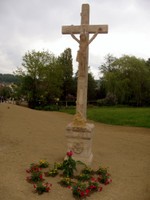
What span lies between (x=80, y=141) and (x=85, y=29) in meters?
3.89

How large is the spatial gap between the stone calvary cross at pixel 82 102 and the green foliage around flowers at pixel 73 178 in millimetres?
501

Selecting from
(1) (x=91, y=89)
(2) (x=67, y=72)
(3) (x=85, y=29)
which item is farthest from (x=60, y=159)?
(1) (x=91, y=89)

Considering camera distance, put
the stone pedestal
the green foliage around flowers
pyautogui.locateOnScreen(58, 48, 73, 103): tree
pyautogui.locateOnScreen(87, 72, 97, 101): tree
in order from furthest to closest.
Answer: pyautogui.locateOnScreen(87, 72, 97, 101): tree → pyautogui.locateOnScreen(58, 48, 73, 103): tree → the stone pedestal → the green foliage around flowers

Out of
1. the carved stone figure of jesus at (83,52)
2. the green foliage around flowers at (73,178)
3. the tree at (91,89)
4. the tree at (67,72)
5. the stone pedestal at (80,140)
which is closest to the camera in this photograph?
the green foliage around flowers at (73,178)

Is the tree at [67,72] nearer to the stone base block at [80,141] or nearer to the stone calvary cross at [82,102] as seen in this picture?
the stone calvary cross at [82,102]

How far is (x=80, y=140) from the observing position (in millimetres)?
7523

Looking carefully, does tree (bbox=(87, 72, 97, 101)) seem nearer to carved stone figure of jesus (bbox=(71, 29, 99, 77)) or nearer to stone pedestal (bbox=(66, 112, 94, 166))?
carved stone figure of jesus (bbox=(71, 29, 99, 77))

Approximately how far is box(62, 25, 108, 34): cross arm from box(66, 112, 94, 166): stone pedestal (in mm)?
3254

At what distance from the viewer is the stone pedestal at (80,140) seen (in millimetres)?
7422

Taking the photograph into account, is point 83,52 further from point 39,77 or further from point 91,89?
point 91,89

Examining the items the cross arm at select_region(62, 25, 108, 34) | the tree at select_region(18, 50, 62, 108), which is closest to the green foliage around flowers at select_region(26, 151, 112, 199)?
the cross arm at select_region(62, 25, 108, 34)

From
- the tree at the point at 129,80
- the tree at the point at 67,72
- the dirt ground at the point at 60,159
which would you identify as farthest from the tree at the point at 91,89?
the dirt ground at the point at 60,159

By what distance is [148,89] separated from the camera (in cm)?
3791

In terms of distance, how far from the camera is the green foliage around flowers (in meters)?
5.50
